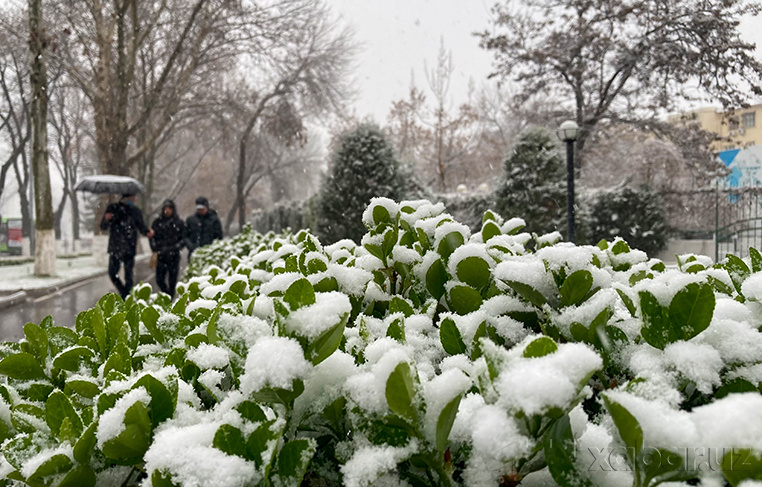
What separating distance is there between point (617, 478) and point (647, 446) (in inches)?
2.7

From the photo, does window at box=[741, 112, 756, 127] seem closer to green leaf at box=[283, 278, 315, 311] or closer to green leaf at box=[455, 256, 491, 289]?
green leaf at box=[455, 256, 491, 289]

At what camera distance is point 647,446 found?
1.61 feet

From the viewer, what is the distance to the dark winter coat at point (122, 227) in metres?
8.98

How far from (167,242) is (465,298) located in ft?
28.0

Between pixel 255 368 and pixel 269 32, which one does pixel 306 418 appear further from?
pixel 269 32

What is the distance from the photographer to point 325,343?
2.02 ft

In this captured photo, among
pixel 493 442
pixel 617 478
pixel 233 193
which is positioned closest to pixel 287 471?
pixel 493 442

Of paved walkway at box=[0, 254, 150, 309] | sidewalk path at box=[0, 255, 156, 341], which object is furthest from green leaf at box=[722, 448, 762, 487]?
paved walkway at box=[0, 254, 150, 309]

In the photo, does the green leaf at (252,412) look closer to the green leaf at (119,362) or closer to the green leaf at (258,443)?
the green leaf at (258,443)

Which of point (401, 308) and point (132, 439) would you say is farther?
point (401, 308)

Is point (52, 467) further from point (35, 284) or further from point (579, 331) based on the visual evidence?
point (35, 284)

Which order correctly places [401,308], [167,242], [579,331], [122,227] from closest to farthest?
[579,331]
[401,308]
[167,242]
[122,227]

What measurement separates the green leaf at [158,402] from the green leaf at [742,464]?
0.58 metres

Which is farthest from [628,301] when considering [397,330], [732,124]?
[732,124]
